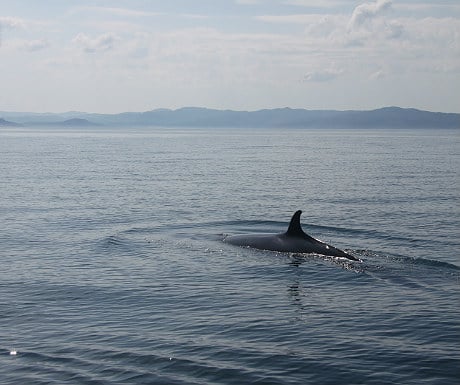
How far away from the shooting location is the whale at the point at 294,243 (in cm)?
2583

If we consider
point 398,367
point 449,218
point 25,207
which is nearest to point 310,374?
point 398,367

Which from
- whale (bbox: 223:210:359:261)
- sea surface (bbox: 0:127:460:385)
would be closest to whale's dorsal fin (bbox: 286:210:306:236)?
whale (bbox: 223:210:359:261)

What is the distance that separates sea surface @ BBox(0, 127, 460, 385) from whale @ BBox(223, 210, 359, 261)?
629mm

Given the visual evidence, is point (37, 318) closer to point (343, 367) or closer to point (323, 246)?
point (343, 367)

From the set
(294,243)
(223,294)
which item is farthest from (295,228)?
(223,294)

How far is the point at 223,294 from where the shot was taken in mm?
20828

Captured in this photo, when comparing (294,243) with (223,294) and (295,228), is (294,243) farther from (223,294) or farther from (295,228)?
(223,294)

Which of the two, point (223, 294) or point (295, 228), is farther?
point (295, 228)

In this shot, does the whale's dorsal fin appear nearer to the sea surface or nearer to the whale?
the whale

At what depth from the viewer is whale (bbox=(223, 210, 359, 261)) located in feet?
84.7

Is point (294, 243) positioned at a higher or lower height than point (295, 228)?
lower

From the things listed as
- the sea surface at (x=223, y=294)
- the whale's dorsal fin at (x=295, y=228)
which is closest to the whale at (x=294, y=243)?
the whale's dorsal fin at (x=295, y=228)

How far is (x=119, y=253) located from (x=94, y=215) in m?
10.9

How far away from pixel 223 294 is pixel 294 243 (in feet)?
21.8
